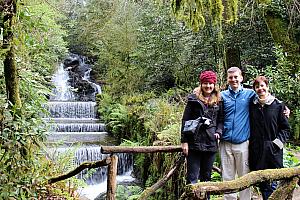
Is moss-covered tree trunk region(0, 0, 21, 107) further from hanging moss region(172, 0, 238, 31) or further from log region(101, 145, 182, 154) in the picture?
hanging moss region(172, 0, 238, 31)

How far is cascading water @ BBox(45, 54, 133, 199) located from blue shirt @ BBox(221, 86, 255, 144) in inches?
91.7

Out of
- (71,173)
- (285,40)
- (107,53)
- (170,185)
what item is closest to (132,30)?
(107,53)

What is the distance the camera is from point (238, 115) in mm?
3572

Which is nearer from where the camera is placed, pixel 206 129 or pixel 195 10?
pixel 206 129

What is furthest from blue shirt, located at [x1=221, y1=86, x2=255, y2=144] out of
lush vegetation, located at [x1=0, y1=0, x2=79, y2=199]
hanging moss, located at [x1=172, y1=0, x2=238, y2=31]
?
hanging moss, located at [x1=172, y1=0, x2=238, y2=31]

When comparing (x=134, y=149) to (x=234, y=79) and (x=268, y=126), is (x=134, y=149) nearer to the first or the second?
(x=234, y=79)

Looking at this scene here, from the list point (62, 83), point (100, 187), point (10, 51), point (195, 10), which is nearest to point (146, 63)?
point (100, 187)

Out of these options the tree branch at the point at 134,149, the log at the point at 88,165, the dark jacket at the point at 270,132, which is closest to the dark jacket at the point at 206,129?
the dark jacket at the point at 270,132

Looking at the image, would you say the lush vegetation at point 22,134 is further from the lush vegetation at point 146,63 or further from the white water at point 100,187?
the white water at point 100,187

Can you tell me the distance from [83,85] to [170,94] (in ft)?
27.7

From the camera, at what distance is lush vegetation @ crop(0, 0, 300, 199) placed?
12.6 ft

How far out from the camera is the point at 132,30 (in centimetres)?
1602

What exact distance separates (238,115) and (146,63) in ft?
34.7

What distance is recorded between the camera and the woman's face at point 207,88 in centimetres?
362
